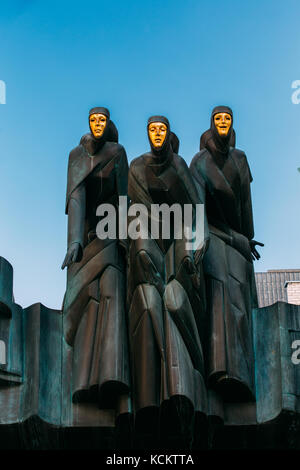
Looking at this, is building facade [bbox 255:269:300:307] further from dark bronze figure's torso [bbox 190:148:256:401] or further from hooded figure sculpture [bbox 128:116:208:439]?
hooded figure sculpture [bbox 128:116:208:439]

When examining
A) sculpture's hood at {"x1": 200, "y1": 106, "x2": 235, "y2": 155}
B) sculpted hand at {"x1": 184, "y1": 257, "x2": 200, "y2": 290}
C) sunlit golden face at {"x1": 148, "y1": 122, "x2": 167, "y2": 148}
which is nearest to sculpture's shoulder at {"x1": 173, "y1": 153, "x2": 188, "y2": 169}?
sunlit golden face at {"x1": 148, "y1": 122, "x2": 167, "y2": 148}

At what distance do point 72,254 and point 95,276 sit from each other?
1.73ft

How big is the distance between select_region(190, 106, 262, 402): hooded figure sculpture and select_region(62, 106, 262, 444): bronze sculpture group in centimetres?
1

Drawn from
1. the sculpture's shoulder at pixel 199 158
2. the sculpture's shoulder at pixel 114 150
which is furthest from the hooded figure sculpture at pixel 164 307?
the sculpture's shoulder at pixel 114 150

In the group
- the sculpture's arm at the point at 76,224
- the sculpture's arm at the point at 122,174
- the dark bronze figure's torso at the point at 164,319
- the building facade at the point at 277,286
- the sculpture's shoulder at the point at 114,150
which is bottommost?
the dark bronze figure's torso at the point at 164,319

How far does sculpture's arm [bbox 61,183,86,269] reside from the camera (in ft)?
63.8

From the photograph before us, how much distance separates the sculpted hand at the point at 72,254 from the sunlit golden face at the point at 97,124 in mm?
1823

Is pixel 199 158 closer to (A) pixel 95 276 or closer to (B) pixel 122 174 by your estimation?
(B) pixel 122 174

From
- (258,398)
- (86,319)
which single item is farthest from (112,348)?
(258,398)

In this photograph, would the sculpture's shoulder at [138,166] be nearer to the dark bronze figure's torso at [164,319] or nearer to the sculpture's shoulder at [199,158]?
the dark bronze figure's torso at [164,319]

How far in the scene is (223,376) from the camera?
1892cm

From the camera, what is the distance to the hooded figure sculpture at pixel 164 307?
A: 18.4 metres

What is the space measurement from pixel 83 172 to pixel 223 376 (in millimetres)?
3710
